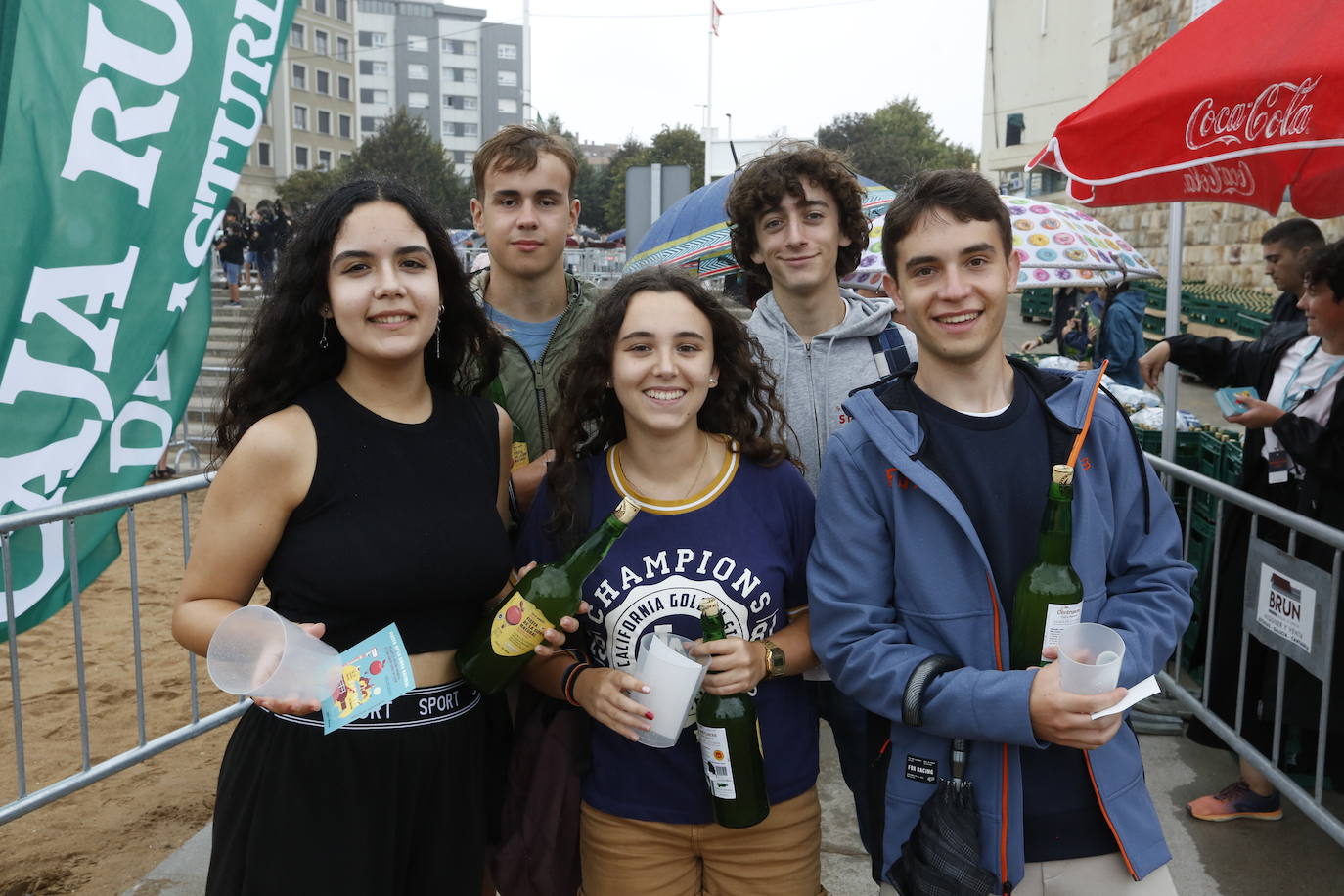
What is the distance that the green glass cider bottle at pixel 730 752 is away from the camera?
2.10 m

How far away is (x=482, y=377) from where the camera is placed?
259 centimetres

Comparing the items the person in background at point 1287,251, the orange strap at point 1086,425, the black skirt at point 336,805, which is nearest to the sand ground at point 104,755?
the black skirt at point 336,805

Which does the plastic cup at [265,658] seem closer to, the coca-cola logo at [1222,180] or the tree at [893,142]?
the coca-cola logo at [1222,180]

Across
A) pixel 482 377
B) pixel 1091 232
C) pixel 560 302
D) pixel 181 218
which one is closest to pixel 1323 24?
pixel 560 302

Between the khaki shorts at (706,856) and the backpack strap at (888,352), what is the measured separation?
49.8 inches

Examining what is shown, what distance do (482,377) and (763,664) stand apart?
3.52 feet

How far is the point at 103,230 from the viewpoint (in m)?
3.13

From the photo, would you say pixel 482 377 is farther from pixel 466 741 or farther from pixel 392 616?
pixel 466 741

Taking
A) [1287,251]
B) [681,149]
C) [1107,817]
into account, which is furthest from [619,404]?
[681,149]

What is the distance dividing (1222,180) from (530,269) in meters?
3.17

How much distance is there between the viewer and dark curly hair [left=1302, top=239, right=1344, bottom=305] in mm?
3787

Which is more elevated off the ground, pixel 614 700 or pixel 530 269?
pixel 530 269

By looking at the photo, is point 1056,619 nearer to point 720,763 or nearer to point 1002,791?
point 1002,791

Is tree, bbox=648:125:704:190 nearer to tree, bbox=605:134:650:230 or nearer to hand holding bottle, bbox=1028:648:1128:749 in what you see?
tree, bbox=605:134:650:230
